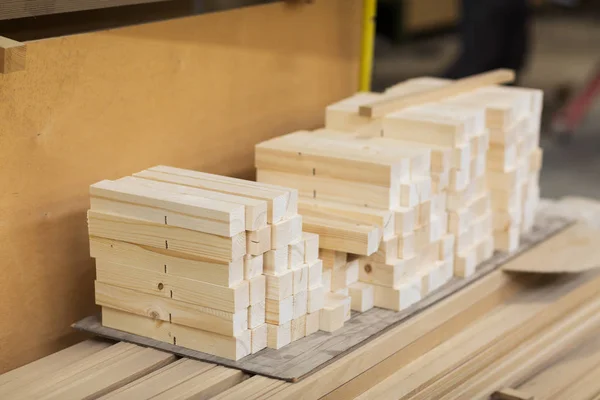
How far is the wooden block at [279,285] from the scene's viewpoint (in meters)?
3.36

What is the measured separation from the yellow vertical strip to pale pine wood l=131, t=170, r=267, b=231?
1.72m

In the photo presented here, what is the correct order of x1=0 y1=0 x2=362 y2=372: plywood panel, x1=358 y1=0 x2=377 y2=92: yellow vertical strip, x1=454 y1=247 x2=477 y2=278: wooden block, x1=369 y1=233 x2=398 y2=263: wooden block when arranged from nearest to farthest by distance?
x1=0 y1=0 x2=362 y2=372: plywood panel
x1=369 y1=233 x2=398 y2=263: wooden block
x1=454 y1=247 x2=477 y2=278: wooden block
x1=358 y1=0 x2=377 y2=92: yellow vertical strip

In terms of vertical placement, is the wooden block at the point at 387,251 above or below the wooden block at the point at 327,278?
above

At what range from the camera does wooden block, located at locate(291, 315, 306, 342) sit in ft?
11.4

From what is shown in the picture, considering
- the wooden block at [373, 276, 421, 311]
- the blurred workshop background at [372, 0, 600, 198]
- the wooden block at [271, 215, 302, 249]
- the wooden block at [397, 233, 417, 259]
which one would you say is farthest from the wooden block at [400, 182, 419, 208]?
the blurred workshop background at [372, 0, 600, 198]

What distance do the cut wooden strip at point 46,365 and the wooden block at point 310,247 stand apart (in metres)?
0.72

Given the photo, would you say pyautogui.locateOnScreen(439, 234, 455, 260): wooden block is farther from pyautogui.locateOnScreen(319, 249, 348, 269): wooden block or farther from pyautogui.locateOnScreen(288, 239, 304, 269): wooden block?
pyautogui.locateOnScreen(288, 239, 304, 269): wooden block

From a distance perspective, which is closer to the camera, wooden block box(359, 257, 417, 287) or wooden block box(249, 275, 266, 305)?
wooden block box(249, 275, 266, 305)

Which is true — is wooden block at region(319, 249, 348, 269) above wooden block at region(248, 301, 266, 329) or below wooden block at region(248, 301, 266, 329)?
above

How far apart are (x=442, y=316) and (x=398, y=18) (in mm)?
8766

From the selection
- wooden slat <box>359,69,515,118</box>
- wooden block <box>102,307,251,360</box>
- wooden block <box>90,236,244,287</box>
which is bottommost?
wooden block <box>102,307,251,360</box>

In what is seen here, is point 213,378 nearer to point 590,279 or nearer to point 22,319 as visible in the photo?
point 22,319

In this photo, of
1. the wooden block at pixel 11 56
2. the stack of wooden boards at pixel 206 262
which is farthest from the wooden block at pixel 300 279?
the wooden block at pixel 11 56

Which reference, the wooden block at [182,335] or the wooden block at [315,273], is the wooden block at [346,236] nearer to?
the wooden block at [315,273]
